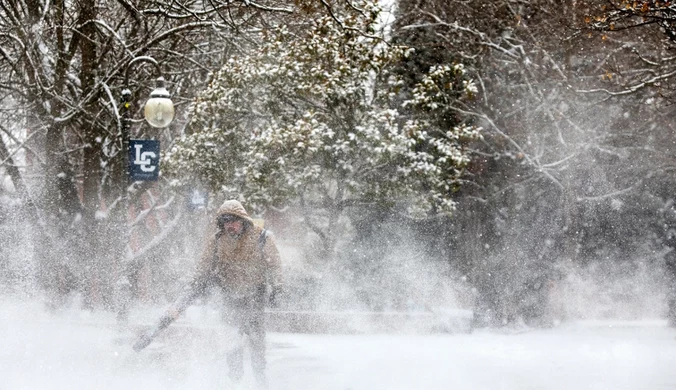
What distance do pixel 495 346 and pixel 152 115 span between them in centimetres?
639

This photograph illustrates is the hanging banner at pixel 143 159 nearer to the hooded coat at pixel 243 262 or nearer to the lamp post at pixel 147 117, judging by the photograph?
the lamp post at pixel 147 117

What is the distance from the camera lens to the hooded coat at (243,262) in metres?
9.08

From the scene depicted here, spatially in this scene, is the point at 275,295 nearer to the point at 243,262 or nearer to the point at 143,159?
the point at 243,262

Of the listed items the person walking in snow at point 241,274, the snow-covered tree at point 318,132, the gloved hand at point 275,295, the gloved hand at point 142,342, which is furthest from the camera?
the snow-covered tree at point 318,132

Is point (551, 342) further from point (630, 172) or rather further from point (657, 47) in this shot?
point (630, 172)

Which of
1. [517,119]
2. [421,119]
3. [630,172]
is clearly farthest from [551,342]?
[630,172]

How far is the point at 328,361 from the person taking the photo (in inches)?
463

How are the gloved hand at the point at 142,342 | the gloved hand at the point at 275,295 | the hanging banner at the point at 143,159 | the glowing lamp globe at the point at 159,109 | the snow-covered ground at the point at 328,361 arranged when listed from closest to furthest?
1. the gloved hand at the point at 142,342
2. the gloved hand at the point at 275,295
3. the snow-covered ground at the point at 328,361
4. the glowing lamp globe at the point at 159,109
5. the hanging banner at the point at 143,159

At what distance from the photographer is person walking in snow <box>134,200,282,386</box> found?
9.05m

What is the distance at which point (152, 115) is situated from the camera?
14.8 meters

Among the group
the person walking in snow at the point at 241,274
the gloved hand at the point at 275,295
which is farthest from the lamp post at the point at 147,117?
the gloved hand at the point at 275,295

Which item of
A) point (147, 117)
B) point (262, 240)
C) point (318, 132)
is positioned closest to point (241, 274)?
point (262, 240)

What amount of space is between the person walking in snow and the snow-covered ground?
1.55 ft

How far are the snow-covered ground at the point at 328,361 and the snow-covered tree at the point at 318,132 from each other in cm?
362
